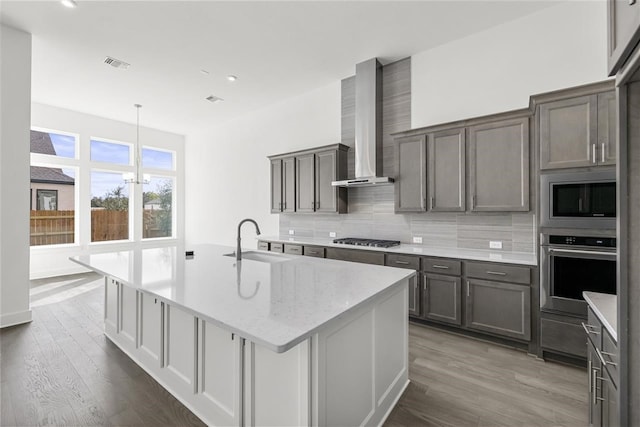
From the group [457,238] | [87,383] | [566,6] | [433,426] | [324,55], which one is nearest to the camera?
[433,426]

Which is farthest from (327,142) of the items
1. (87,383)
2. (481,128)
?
(87,383)

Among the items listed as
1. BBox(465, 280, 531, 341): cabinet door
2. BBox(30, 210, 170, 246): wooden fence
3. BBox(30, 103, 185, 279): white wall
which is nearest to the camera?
BBox(465, 280, 531, 341): cabinet door

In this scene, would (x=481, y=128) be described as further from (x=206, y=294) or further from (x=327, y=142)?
(x=206, y=294)

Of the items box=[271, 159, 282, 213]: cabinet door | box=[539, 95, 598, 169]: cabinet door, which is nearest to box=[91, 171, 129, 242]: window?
box=[271, 159, 282, 213]: cabinet door

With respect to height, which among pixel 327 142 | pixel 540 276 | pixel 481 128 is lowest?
pixel 540 276

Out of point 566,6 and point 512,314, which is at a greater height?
point 566,6

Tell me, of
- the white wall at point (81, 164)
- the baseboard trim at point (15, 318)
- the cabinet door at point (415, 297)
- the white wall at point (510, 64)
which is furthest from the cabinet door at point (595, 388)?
the white wall at point (81, 164)

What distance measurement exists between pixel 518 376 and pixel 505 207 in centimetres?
150

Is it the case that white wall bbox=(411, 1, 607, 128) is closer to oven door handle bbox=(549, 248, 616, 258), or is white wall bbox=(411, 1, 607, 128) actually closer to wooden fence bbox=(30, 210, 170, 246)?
oven door handle bbox=(549, 248, 616, 258)

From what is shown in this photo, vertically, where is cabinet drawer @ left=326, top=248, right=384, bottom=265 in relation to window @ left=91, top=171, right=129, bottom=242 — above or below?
below

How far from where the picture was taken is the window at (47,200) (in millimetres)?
5512

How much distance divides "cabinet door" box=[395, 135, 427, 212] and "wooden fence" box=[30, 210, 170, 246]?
6.30 m

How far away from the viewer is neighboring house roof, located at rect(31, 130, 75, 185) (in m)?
5.39

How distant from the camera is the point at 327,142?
15.4ft
